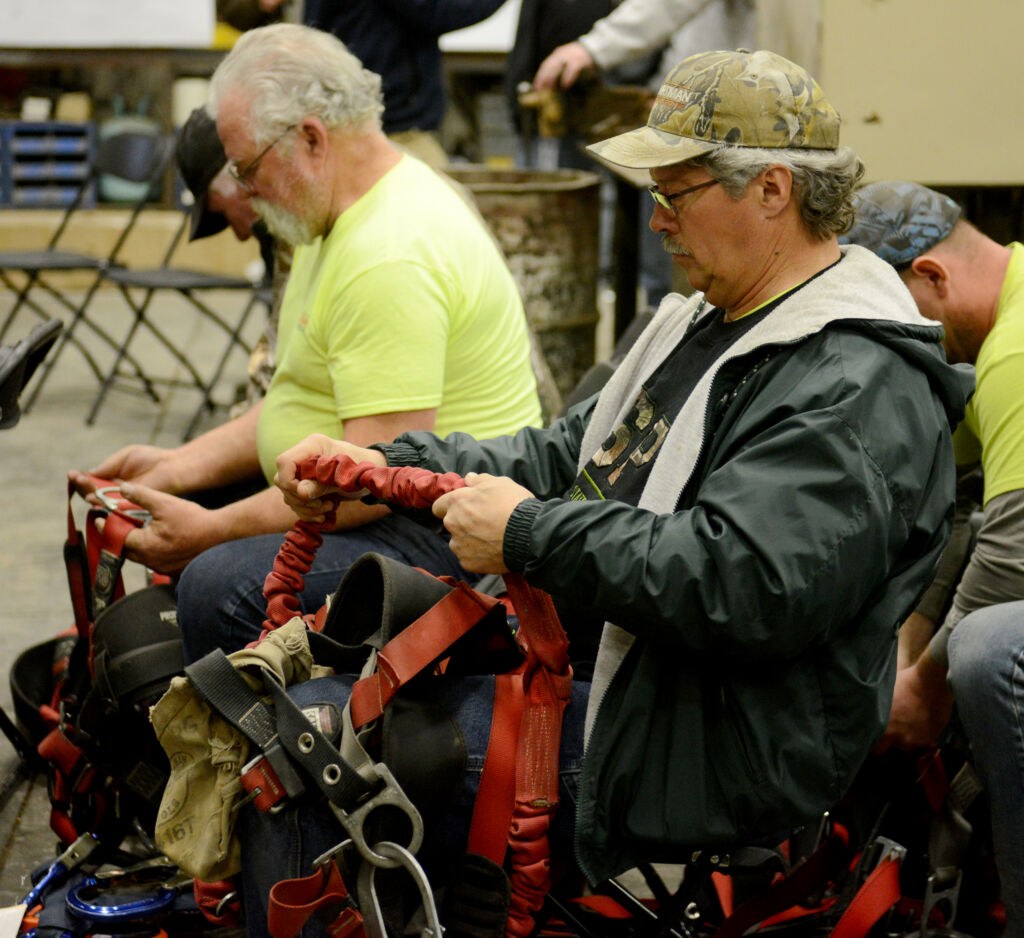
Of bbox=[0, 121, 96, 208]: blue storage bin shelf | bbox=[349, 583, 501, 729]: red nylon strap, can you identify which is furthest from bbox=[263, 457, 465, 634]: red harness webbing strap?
bbox=[0, 121, 96, 208]: blue storage bin shelf

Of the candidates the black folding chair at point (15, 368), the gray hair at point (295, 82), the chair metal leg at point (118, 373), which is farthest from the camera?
the chair metal leg at point (118, 373)

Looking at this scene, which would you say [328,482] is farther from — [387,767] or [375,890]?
[375,890]

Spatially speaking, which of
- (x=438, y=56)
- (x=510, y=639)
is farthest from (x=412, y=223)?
(x=438, y=56)

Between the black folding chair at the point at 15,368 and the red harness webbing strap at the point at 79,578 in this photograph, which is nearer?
the black folding chair at the point at 15,368

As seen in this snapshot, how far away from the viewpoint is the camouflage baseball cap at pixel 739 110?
1.55 meters

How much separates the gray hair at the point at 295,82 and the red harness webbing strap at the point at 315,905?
139 cm

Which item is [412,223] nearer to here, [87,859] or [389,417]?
[389,417]

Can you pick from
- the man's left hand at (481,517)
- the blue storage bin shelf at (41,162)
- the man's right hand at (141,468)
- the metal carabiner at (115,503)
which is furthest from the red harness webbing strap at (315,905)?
the blue storage bin shelf at (41,162)

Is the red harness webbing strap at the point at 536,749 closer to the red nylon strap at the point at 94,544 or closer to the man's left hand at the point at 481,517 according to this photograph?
the man's left hand at the point at 481,517

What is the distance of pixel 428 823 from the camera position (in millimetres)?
1613

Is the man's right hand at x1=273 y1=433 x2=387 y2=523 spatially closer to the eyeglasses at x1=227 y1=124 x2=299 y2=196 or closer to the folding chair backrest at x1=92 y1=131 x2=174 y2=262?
the eyeglasses at x1=227 y1=124 x2=299 y2=196

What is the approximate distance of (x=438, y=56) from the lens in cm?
430

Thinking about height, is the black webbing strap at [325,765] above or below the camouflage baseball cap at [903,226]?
below

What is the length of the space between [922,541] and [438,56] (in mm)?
3204
